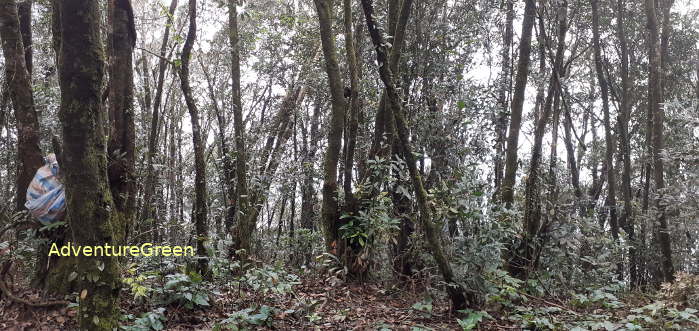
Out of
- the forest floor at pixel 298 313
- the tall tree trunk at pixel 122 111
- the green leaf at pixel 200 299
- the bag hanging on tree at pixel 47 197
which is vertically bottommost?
the forest floor at pixel 298 313

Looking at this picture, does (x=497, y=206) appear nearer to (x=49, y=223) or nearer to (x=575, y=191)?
(x=575, y=191)

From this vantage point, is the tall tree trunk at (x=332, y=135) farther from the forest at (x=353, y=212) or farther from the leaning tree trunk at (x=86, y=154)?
the leaning tree trunk at (x=86, y=154)

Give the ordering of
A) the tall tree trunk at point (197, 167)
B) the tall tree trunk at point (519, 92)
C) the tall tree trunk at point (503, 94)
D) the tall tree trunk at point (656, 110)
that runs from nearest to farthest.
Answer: the tall tree trunk at point (197, 167) < the tall tree trunk at point (519, 92) < the tall tree trunk at point (503, 94) < the tall tree trunk at point (656, 110)

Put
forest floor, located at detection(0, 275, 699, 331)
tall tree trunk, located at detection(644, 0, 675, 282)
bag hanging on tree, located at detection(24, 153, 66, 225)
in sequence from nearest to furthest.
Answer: forest floor, located at detection(0, 275, 699, 331), bag hanging on tree, located at detection(24, 153, 66, 225), tall tree trunk, located at detection(644, 0, 675, 282)

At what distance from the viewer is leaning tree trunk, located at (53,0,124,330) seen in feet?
9.49

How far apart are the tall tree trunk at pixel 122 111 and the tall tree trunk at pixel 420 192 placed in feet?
8.29

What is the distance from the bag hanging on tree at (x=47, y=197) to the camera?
4.98m

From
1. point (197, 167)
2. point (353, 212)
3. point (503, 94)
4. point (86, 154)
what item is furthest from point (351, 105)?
point (503, 94)

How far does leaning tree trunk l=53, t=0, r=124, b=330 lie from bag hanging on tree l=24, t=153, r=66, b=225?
2.36 meters

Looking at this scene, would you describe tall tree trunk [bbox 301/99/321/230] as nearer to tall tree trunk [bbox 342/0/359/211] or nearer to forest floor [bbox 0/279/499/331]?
tall tree trunk [bbox 342/0/359/211]

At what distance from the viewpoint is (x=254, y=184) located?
8984mm

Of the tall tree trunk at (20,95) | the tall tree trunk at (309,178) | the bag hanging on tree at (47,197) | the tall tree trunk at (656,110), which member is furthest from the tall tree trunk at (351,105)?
the tall tree trunk at (656,110)

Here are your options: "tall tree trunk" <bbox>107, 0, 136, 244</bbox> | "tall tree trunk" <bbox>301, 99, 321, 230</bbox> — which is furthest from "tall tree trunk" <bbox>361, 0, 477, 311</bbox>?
"tall tree trunk" <bbox>301, 99, 321, 230</bbox>

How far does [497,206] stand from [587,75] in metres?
14.8
